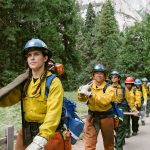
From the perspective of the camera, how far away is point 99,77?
8828 mm

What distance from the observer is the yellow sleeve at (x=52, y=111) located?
4297 millimetres

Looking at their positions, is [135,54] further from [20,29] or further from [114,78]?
[114,78]

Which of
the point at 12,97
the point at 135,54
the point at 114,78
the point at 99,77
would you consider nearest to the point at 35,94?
the point at 12,97

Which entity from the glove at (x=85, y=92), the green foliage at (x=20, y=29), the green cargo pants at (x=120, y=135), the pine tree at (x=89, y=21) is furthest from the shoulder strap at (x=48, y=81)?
the pine tree at (x=89, y=21)

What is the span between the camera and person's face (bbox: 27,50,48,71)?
4.79 meters

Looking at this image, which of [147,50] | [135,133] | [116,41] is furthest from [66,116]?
[116,41]

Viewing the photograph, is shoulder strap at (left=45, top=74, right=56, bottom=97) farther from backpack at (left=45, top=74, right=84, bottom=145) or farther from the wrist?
the wrist

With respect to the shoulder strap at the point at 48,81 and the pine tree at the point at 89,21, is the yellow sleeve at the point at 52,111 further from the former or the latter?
the pine tree at the point at 89,21

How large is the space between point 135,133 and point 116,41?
6852cm

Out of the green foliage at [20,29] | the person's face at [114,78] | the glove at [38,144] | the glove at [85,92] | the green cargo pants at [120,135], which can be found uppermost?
the green foliage at [20,29]

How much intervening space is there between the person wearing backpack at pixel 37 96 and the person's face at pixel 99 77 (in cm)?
376

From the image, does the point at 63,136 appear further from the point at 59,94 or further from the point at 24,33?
the point at 24,33

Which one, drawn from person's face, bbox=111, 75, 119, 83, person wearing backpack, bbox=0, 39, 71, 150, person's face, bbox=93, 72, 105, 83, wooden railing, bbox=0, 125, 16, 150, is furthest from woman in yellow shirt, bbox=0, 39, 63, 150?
person's face, bbox=111, 75, 119, 83

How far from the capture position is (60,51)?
134ft
